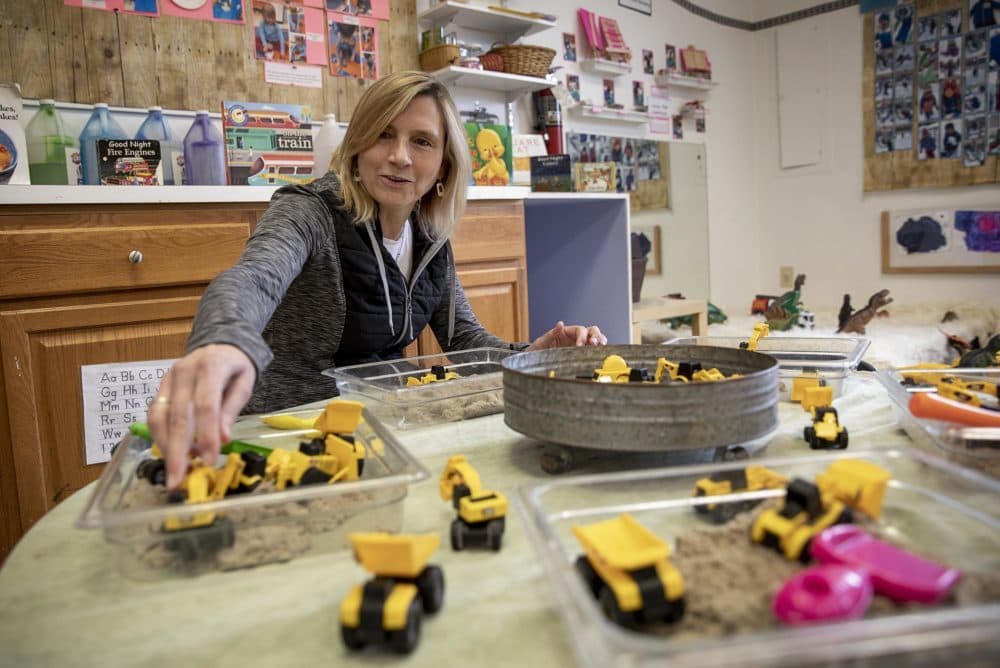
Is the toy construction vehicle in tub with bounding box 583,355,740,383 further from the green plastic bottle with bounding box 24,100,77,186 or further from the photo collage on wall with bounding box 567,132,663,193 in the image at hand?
the photo collage on wall with bounding box 567,132,663,193

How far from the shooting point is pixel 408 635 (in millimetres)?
349

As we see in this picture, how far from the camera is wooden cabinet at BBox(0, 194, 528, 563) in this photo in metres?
1.41

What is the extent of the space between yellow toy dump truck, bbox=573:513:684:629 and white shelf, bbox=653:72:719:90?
134 inches

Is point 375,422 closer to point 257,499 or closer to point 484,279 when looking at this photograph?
point 257,499

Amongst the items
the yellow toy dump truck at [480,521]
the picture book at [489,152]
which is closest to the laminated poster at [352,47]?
the picture book at [489,152]

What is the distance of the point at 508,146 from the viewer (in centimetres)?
230

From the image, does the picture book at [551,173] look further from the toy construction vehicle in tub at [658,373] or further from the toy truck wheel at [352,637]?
the toy truck wheel at [352,637]

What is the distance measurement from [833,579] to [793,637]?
0.21ft

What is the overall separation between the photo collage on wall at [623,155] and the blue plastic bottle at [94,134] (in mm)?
1818

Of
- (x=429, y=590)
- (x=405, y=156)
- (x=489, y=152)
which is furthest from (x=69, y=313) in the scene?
(x=429, y=590)

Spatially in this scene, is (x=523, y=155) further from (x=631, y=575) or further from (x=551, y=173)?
(x=631, y=575)

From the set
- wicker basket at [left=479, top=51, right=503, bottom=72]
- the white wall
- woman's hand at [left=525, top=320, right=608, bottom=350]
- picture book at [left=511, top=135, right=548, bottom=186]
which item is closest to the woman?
woman's hand at [left=525, top=320, right=608, bottom=350]

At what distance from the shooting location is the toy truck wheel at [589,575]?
1.19ft

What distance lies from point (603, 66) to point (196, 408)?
2936 mm
